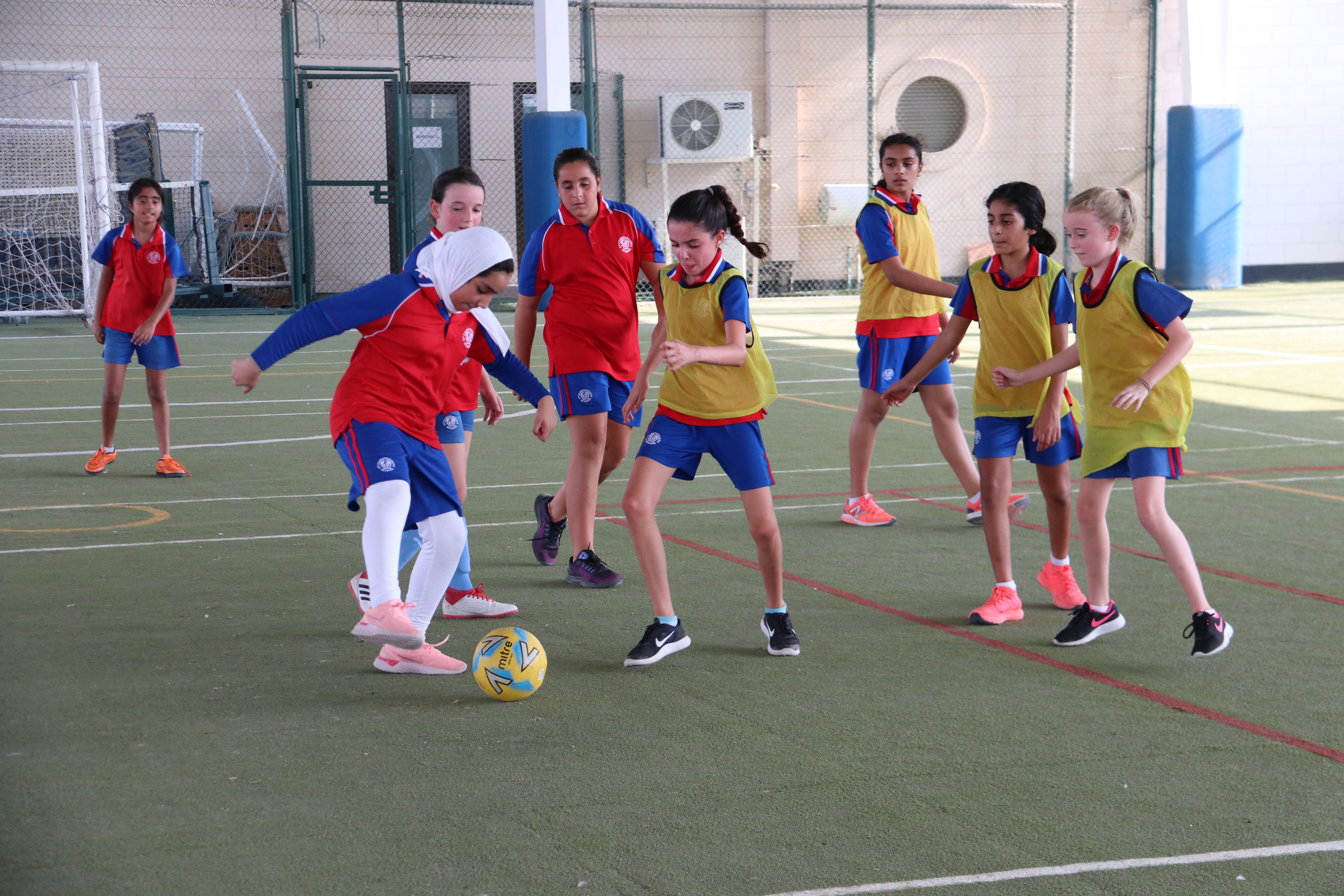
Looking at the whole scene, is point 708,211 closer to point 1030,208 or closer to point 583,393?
point 1030,208

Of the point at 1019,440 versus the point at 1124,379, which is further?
the point at 1019,440

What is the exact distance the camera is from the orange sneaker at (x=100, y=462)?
8469 millimetres

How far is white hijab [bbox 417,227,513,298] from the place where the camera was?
4.30 m

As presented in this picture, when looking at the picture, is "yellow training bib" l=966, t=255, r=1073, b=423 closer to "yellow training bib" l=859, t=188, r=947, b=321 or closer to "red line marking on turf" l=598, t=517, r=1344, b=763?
"red line marking on turf" l=598, t=517, r=1344, b=763

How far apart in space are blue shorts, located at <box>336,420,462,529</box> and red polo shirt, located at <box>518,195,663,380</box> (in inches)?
52.8

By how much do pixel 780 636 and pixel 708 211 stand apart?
4.77 ft

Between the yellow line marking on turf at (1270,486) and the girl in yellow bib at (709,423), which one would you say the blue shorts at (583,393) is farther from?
the yellow line marking on turf at (1270,486)

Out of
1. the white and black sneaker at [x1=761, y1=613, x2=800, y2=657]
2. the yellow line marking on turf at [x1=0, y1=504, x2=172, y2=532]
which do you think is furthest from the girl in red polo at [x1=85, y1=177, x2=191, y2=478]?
the white and black sneaker at [x1=761, y1=613, x2=800, y2=657]

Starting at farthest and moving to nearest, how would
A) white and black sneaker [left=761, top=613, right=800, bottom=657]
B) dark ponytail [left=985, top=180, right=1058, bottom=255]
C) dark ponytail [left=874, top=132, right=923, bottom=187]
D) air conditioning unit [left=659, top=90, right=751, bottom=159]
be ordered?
air conditioning unit [left=659, top=90, right=751, bottom=159], dark ponytail [left=874, top=132, right=923, bottom=187], dark ponytail [left=985, top=180, right=1058, bottom=255], white and black sneaker [left=761, top=613, right=800, bottom=657]

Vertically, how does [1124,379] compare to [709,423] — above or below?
above

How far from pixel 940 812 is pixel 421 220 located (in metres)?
20.5

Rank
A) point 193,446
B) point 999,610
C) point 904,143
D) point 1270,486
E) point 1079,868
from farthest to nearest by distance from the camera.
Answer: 1. point 193,446
2. point 1270,486
3. point 904,143
4. point 999,610
5. point 1079,868

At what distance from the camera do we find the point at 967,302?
17.7 feet

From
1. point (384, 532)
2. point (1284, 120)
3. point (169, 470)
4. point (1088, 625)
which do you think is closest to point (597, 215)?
point (384, 532)
